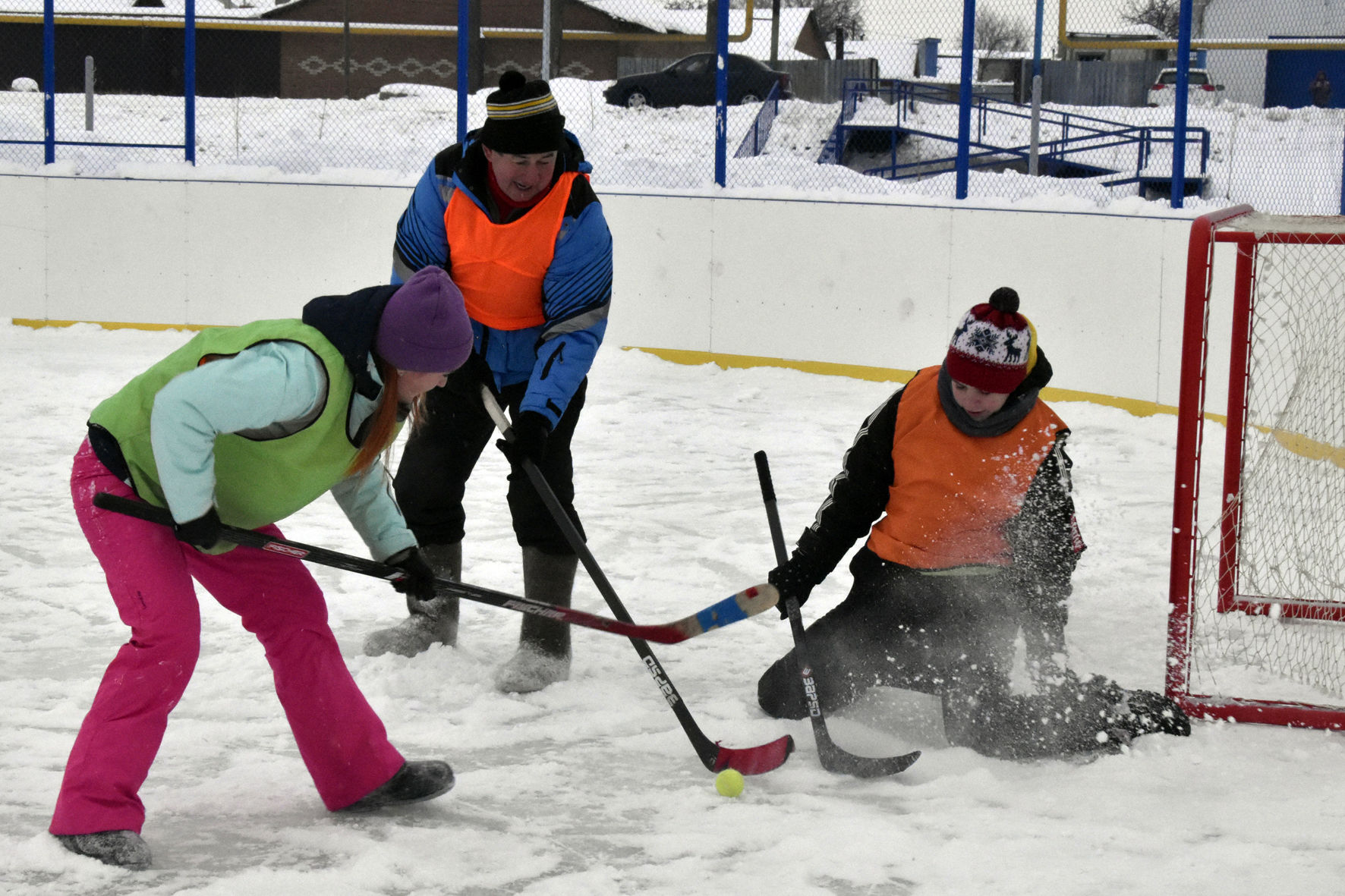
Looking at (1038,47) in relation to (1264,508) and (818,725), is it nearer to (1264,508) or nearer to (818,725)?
(1264,508)

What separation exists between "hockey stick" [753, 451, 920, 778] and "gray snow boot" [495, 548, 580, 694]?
537 millimetres

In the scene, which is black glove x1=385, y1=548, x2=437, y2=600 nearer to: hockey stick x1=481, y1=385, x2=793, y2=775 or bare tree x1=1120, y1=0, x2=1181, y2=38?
hockey stick x1=481, y1=385, x2=793, y2=775

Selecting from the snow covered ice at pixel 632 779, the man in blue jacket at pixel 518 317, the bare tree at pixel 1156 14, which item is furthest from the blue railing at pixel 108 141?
the man in blue jacket at pixel 518 317

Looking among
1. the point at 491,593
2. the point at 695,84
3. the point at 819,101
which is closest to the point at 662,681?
the point at 491,593

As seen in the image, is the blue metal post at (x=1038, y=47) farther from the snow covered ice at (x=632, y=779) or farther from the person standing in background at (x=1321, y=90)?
the snow covered ice at (x=632, y=779)

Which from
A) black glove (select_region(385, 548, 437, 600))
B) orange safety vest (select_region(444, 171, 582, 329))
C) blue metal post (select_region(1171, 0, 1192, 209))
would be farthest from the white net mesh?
blue metal post (select_region(1171, 0, 1192, 209))

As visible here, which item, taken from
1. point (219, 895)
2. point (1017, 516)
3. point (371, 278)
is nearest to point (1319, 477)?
point (1017, 516)

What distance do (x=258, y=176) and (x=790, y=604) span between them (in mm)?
5872

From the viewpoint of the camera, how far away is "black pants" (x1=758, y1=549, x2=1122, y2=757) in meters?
2.64

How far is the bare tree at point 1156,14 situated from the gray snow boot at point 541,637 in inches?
172

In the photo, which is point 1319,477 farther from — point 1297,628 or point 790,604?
point 790,604

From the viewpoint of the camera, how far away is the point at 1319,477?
380cm

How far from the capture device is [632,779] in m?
2.56

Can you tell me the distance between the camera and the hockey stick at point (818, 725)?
253 cm
